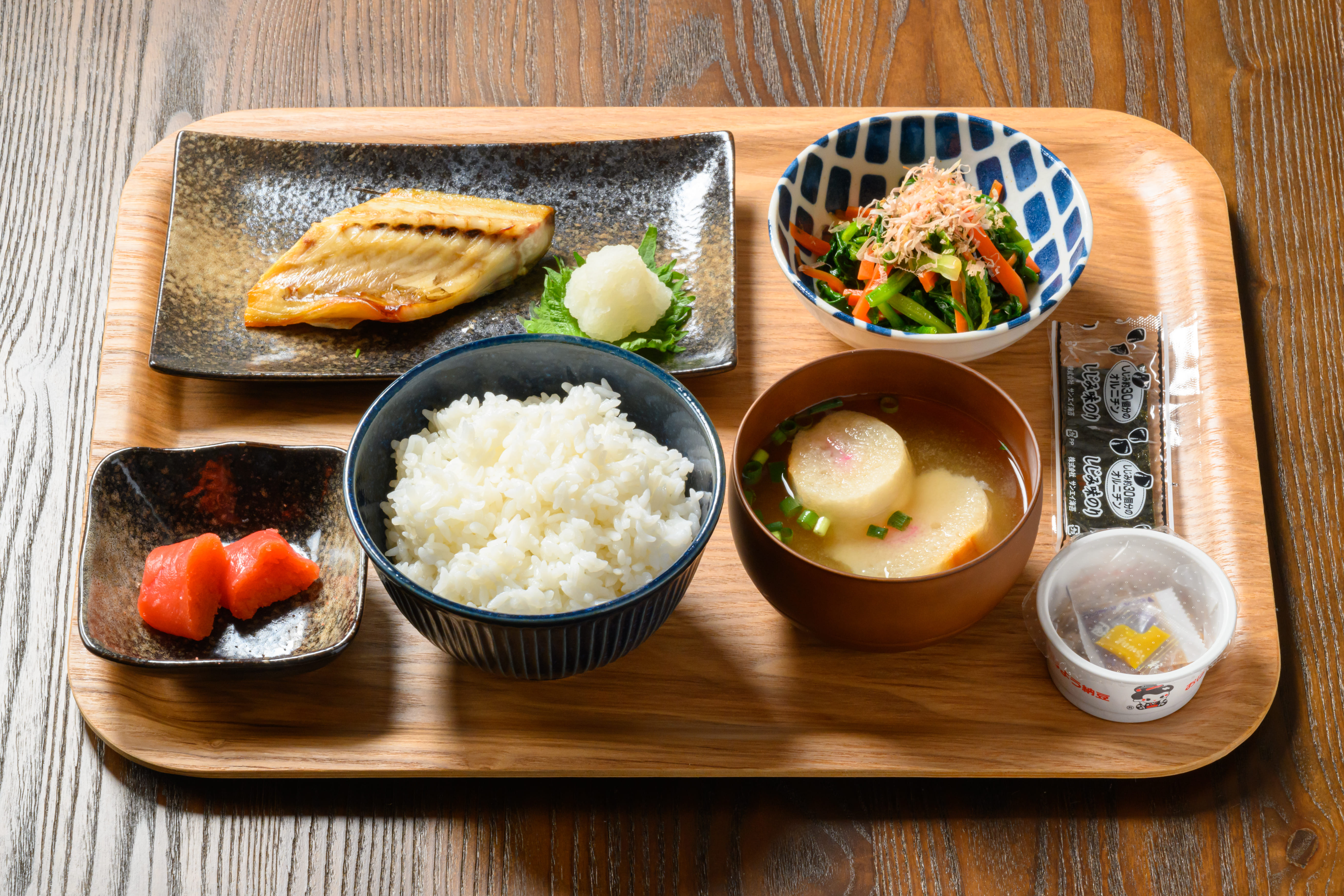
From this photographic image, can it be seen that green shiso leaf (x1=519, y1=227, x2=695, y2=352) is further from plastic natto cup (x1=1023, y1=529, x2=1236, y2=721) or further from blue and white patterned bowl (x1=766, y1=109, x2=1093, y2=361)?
plastic natto cup (x1=1023, y1=529, x2=1236, y2=721)

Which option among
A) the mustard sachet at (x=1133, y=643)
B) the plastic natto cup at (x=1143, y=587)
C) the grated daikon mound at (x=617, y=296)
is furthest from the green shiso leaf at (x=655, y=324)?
the mustard sachet at (x=1133, y=643)

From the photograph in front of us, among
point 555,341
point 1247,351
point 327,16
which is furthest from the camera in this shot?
point 327,16

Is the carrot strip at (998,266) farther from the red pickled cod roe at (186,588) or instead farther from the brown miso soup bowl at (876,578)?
the red pickled cod roe at (186,588)

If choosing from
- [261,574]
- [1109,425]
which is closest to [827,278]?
[1109,425]

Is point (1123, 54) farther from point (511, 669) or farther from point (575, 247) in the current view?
point (511, 669)

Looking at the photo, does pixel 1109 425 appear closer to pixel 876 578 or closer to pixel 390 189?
pixel 876 578

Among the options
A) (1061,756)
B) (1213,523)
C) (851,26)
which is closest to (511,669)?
(1061,756)

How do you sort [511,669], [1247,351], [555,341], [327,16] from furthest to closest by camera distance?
[327,16], [1247,351], [555,341], [511,669]
